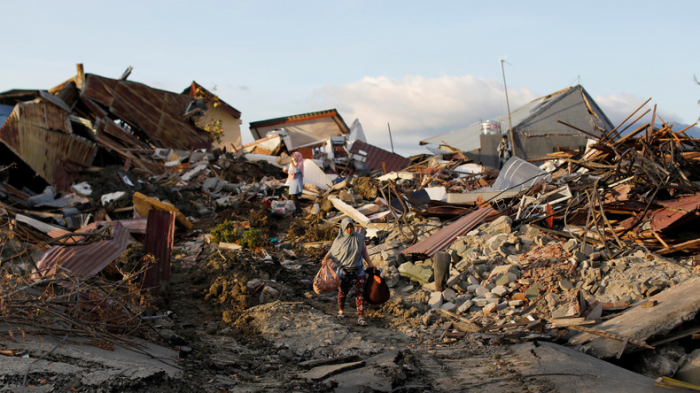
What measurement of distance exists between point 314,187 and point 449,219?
6.32 meters

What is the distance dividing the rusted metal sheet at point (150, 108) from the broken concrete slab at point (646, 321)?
1847cm

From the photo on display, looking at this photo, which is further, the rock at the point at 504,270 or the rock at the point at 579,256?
the rock at the point at 504,270

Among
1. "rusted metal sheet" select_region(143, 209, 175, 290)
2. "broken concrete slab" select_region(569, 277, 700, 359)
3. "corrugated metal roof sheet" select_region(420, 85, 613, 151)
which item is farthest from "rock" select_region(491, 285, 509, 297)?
"corrugated metal roof sheet" select_region(420, 85, 613, 151)

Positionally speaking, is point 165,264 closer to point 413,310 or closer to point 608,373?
point 413,310

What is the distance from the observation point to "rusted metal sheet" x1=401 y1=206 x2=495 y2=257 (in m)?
8.35

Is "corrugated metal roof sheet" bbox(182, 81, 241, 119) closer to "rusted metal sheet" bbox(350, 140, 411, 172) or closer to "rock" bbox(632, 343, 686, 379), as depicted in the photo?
"rusted metal sheet" bbox(350, 140, 411, 172)

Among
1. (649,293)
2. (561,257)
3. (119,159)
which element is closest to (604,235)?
(561,257)

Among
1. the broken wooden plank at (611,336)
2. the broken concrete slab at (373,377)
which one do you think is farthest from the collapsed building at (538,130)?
the broken concrete slab at (373,377)

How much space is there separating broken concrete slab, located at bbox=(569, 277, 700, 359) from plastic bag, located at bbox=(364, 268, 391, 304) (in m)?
2.25

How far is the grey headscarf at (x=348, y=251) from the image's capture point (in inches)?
256

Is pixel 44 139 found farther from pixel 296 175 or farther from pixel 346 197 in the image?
pixel 346 197

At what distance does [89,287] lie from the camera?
180 inches

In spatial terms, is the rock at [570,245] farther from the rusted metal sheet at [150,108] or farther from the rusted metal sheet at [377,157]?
the rusted metal sheet at [150,108]

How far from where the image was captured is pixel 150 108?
68.6 feet
